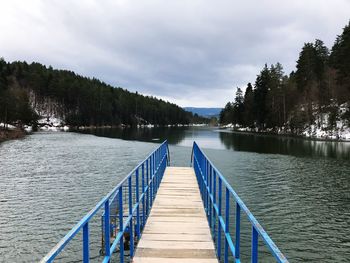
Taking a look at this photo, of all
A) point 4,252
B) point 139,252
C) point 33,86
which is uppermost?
point 33,86

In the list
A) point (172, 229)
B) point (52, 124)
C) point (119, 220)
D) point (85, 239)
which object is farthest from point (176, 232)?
point (52, 124)

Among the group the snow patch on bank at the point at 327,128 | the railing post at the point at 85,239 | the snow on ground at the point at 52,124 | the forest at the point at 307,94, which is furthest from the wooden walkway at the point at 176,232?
the snow on ground at the point at 52,124

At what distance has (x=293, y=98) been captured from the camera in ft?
294

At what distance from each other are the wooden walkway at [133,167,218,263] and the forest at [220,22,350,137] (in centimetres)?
6311

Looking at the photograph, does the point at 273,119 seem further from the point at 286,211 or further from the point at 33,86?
the point at 33,86

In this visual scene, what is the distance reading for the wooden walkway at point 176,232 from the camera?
6614 millimetres

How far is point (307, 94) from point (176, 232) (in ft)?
272

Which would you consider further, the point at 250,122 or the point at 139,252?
the point at 250,122

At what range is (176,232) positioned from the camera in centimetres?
794

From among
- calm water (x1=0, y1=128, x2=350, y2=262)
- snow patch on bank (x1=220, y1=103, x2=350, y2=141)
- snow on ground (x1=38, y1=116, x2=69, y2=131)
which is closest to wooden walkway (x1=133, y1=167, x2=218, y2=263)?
calm water (x1=0, y1=128, x2=350, y2=262)

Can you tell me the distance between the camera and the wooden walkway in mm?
6614

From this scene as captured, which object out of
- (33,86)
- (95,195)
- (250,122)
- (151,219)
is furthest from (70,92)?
(151,219)

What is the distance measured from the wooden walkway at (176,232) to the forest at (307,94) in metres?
63.1

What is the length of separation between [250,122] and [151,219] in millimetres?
100897
